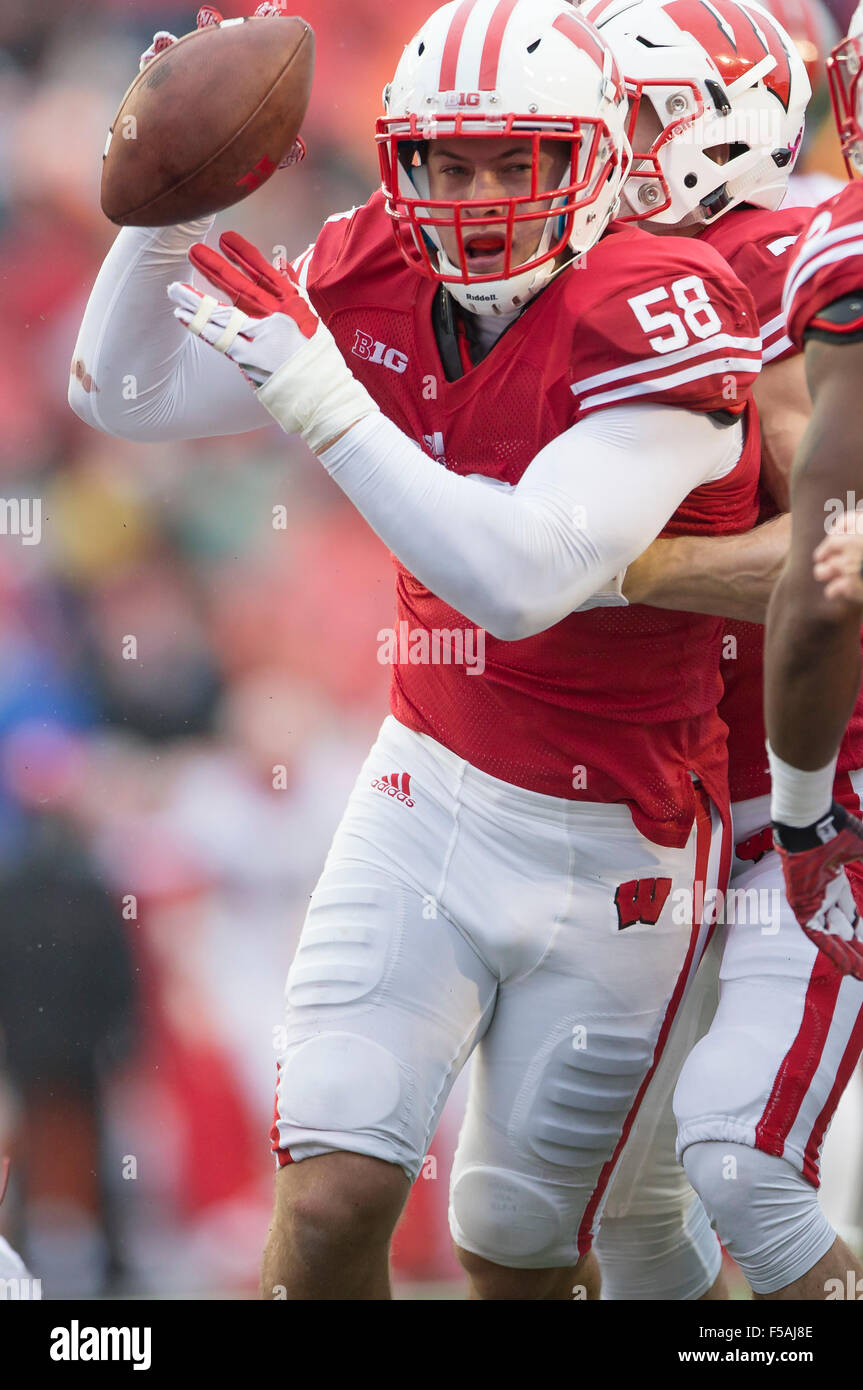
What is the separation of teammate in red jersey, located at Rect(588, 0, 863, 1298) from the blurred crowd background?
30.0 inches

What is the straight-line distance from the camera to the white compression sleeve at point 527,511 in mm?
1542

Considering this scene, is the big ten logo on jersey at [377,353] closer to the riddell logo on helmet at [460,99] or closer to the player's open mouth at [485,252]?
the player's open mouth at [485,252]

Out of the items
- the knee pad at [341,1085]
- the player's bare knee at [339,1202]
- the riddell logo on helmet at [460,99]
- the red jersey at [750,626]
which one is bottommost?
the player's bare knee at [339,1202]

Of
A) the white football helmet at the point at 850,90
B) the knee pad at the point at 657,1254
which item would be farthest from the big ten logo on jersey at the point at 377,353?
the knee pad at the point at 657,1254

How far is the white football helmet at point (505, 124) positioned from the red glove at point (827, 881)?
24.1 inches

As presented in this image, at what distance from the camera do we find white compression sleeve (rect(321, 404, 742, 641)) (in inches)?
60.7

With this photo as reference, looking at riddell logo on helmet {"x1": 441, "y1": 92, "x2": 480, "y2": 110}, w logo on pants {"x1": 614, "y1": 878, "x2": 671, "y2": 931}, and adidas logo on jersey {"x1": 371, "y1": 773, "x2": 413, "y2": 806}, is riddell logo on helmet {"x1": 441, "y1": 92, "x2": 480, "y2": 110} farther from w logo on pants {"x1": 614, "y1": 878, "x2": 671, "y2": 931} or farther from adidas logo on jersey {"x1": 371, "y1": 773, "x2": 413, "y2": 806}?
w logo on pants {"x1": 614, "y1": 878, "x2": 671, "y2": 931}

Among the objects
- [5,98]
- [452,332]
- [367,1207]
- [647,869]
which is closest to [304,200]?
[5,98]

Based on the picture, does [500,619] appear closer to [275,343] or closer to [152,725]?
[275,343]

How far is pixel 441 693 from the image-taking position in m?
1.88

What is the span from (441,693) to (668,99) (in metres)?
0.76

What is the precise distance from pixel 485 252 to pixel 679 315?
0.22m

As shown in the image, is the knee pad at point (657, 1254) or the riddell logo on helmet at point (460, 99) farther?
the knee pad at point (657, 1254)

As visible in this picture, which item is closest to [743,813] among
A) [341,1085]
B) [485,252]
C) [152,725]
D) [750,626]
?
[750,626]
